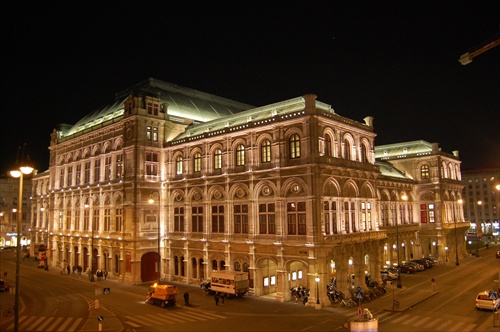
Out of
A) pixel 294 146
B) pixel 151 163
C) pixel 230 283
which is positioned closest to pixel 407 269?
pixel 294 146

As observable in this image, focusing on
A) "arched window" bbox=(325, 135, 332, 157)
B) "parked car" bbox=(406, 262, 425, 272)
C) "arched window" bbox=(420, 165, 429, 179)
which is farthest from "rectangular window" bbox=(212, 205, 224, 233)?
"arched window" bbox=(420, 165, 429, 179)

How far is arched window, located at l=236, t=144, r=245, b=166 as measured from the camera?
Result: 1866 inches

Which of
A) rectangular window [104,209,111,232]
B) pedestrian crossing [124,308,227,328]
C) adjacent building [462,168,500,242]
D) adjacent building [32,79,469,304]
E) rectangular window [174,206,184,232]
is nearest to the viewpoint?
pedestrian crossing [124,308,227,328]

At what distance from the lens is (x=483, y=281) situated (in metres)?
49.5

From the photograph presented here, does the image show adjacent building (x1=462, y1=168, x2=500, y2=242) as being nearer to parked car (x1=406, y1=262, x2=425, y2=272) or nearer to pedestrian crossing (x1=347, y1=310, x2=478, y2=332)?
parked car (x1=406, y1=262, x2=425, y2=272)

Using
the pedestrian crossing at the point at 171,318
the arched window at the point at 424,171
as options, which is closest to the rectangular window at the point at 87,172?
the pedestrian crossing at the point at 171,318

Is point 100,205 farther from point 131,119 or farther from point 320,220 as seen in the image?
point 320,220

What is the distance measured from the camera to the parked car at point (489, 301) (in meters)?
33.8

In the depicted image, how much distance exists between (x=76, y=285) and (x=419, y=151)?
200 feet

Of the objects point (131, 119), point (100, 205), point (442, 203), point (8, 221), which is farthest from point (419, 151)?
point (8, 221)

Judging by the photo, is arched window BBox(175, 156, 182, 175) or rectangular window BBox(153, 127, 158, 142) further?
rectangular window BBox(153, 127, 158, 142)

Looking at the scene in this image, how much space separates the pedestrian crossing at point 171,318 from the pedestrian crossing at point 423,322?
12552 mm

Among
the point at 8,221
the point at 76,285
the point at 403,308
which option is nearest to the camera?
the point at 403,308

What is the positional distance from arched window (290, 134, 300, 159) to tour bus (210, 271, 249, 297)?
44.9 ft
